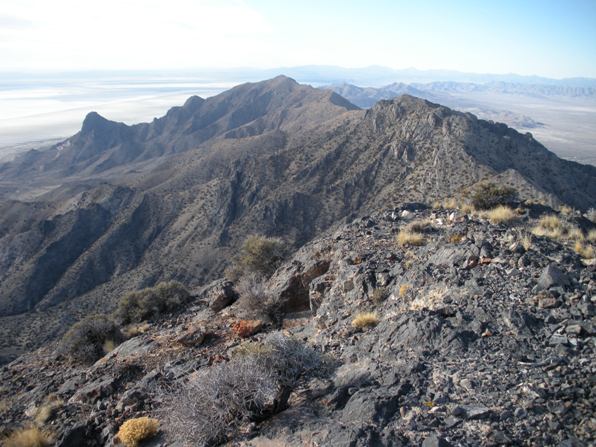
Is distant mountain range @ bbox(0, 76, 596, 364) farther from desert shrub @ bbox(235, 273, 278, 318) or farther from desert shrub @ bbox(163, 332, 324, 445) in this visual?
desert shrub @ bbox(163, 332, 324, 445)

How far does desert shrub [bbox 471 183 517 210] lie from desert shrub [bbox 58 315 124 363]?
1332 centimetres

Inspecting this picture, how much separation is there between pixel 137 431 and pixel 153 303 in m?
10.8

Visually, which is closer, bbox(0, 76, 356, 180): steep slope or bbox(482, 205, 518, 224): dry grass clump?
bbox(482, 205, 518, 224): dry grass clump

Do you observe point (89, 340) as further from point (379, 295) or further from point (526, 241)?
point (526, 241)

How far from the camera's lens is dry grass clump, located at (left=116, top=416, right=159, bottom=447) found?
6.83 meters

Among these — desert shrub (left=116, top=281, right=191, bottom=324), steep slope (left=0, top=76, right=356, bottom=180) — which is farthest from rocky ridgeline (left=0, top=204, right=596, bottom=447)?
steep slope (left=0, top=76, right=356, bottom=180)

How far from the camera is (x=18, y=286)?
1874 inches

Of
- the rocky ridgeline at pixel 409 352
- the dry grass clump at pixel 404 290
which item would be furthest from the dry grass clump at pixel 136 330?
the dry grass clump at pixel 404 290

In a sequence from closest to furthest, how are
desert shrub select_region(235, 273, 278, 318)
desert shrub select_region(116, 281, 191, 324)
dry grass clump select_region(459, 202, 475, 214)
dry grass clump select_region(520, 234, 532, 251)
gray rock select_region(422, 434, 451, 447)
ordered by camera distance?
gray rock select_region(422, 434, 451, 447) < dry grass clump select_region(520, 234, 532, 251) < desert shrub select_region(235, 273, 278, 318) < dry grass clump select_region(459, 202, 475, 214) < desert shrub select_region(116, 281, 191, 324)

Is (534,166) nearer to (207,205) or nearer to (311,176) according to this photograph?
(311,176)

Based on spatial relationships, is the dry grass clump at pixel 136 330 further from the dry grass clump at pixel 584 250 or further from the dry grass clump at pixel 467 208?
the dry grass clump at pixel 584 250

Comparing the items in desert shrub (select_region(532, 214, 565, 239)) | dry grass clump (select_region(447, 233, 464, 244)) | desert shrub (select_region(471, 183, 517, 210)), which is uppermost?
desert shrub (select_region(471, 183, 517, 210))

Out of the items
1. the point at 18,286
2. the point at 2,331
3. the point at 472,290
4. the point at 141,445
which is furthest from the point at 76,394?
the point at 18,286

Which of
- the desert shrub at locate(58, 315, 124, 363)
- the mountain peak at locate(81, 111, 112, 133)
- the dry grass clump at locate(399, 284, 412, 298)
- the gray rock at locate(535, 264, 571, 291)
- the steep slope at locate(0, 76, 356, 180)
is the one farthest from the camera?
the mountain peak at locate(81, 111, 112, 133)
